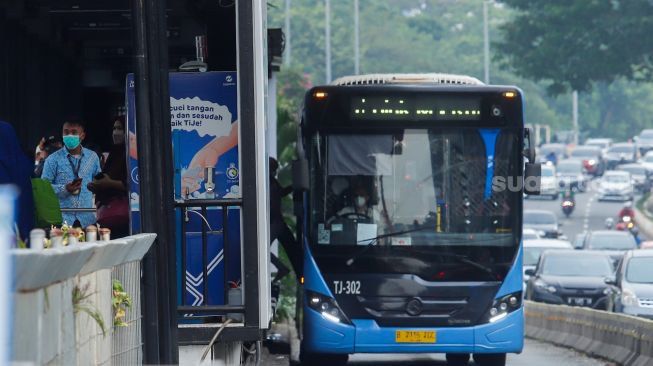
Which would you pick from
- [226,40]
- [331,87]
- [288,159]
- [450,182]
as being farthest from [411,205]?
[288,159]

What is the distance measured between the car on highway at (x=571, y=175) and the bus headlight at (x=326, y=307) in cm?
6264

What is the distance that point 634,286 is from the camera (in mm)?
24531

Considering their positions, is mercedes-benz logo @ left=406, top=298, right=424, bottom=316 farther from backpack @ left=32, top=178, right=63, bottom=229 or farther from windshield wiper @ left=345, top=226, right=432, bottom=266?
backpack @ left=32, top=178, right=63, bottom=229

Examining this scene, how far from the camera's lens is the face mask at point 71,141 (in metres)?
11.8

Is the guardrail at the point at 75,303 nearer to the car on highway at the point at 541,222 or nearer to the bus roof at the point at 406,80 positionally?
the bus roof at the point at 406,80

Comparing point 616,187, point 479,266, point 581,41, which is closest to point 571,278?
point 479,266

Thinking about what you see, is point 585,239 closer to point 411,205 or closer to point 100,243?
point 411,205

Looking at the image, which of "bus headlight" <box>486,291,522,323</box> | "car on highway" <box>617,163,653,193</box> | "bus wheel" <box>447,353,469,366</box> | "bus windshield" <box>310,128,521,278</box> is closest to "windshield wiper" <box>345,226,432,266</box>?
"bus windshield" <box>310,128,521,278</box>

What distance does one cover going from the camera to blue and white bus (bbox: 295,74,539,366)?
15766mm

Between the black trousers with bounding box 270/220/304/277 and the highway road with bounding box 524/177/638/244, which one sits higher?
the black trousers with bounding box 270/220/304/277

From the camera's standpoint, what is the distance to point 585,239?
4359 cm

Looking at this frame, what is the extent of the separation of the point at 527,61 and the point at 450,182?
2030 inches

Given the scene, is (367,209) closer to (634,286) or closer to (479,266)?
(479,266)

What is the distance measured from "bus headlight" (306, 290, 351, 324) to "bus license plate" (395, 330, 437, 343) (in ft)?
1.73
